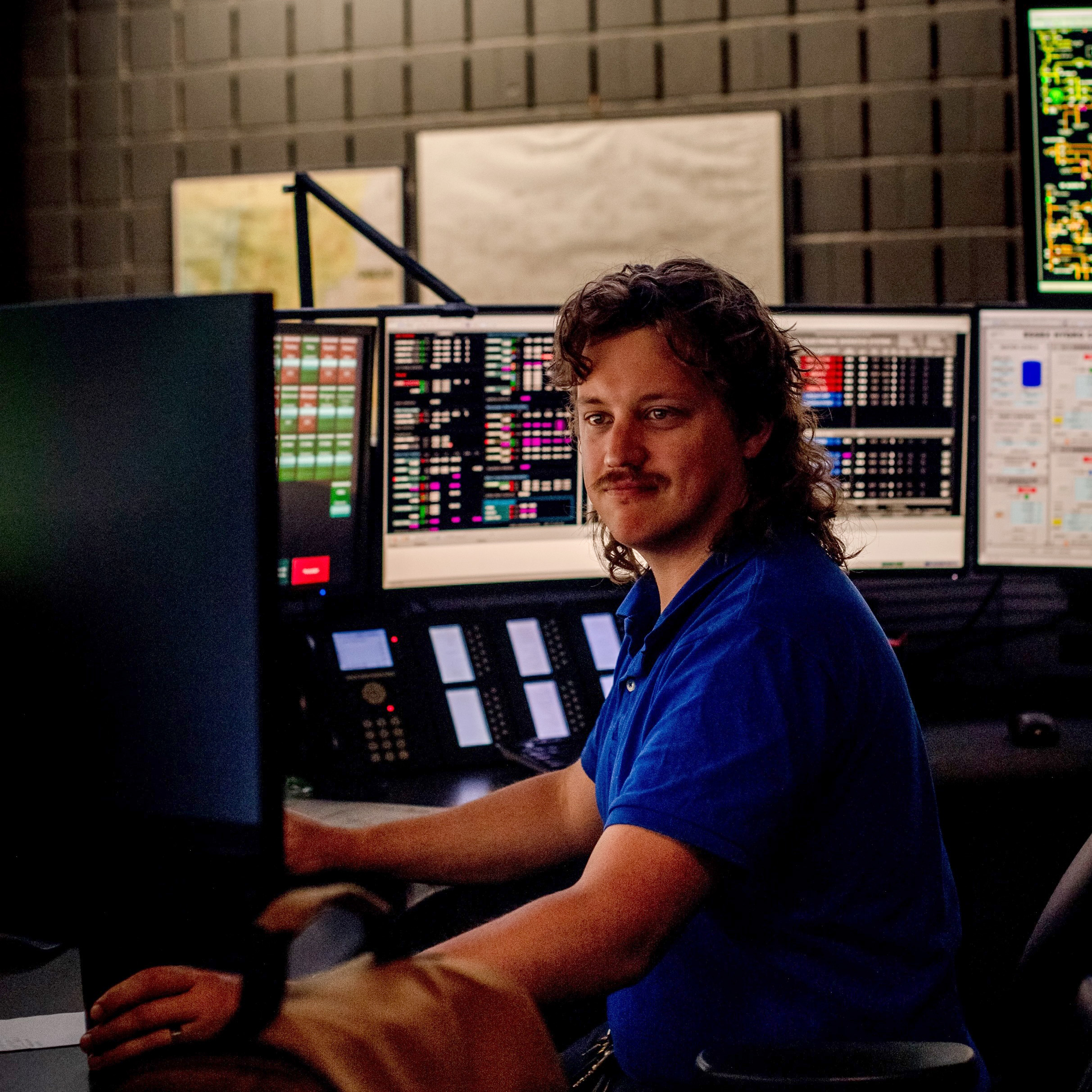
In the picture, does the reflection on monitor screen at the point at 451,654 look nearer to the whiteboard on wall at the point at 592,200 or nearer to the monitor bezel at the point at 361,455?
the monitor bezel at the point at 361,455

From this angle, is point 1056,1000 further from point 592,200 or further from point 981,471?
point 592,200

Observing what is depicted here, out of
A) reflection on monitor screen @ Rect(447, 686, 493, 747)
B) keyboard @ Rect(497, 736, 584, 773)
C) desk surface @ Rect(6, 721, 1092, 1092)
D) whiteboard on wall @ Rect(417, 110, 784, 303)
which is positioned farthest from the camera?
whiteboard on wall @ Rect(417, 110, 784, 303)

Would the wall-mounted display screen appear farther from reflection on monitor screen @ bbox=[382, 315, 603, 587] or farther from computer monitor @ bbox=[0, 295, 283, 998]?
computer monitor @ bbox=[0, 295, 283, 998]

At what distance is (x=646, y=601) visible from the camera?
1287mm

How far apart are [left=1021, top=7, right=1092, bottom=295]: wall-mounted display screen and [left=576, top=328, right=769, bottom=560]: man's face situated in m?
1.25

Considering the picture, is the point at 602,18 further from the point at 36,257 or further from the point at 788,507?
the point at 788,507

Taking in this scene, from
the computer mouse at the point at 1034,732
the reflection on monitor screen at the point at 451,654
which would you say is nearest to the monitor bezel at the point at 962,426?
the computer mouse at the point at 1034,732

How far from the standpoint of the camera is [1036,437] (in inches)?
78.3

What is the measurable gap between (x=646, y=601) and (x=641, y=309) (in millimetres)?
341

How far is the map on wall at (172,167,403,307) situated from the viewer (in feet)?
10.4

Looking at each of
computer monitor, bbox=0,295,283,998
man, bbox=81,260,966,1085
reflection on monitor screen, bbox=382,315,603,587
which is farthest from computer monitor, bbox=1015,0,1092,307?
computer monitor, bbox=0,295,283,998

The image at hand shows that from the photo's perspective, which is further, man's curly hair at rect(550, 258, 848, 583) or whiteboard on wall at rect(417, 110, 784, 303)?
whiteboard on wall at rect(417, 110, 784, 303)

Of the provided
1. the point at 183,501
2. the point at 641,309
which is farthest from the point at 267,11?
the point at 183,501

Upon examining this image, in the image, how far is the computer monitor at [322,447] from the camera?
69.5 inches
